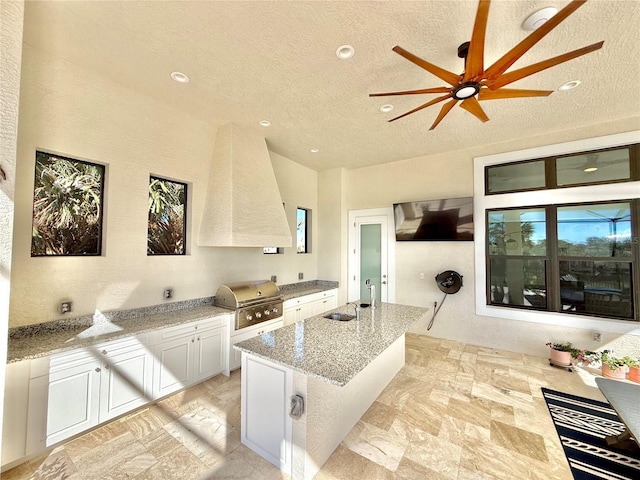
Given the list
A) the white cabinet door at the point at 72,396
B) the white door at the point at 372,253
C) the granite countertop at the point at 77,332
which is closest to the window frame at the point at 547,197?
the white door at the point at 372,253

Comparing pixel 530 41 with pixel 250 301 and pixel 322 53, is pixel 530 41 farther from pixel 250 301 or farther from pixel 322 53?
pixel 250 301

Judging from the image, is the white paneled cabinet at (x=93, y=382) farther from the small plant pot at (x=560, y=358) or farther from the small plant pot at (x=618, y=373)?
the small plant pot at (x=618, y=373)

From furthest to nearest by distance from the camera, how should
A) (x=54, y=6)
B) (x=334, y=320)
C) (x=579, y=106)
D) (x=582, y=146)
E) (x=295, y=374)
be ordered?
(x=582, y=146) < (x=579, y=106) < (x=334, y=320) < (x=54, y=6) < (x=295, y=374)

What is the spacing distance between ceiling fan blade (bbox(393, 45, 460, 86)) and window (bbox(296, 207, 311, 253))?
3.62 meters

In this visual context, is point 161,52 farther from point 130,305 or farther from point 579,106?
point 579,106

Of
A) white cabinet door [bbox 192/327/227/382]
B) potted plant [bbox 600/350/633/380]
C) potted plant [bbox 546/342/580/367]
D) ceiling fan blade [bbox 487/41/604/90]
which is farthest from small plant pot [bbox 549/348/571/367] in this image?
white cabinet door [bbox 192/327/227/382]

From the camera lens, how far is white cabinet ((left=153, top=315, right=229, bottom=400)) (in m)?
2.57

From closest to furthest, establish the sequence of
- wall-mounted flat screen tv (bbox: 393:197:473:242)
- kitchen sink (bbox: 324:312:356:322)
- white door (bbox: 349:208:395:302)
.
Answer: kitchen sink (bbox: 324:312:356:322) → wall-mounted flat screen tv (bbox: 393:197:473:242) → white door (bbox: 349:208:395:302)

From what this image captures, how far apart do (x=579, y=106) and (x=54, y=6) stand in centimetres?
511

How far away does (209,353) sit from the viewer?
299 cm

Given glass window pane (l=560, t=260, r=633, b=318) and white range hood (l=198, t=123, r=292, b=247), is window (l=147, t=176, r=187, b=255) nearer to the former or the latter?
white range hood (l=198, t=123, r=292, b=247)

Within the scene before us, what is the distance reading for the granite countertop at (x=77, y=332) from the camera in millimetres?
1920

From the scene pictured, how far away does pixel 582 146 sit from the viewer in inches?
139

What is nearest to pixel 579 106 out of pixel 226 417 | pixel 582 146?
pixel 582 146
